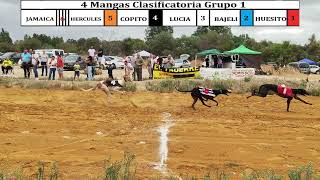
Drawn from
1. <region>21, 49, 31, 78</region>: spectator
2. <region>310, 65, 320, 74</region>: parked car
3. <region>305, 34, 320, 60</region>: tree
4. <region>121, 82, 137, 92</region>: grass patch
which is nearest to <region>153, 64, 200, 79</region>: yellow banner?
<region>121, 82, 137, 92</region>: grass patch

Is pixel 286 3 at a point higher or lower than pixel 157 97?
higher

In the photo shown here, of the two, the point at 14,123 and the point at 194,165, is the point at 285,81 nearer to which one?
the point at 14,123

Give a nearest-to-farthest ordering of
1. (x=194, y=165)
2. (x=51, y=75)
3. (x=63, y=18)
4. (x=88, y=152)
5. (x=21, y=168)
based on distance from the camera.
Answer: (x=21, y=168), (x=194, y=165), (x=88, y=152), (x=63, y=18), (x=51, y=75)

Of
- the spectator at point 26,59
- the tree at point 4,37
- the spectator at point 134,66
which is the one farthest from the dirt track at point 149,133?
A: the tree at point 4,37

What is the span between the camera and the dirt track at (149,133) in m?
10.5

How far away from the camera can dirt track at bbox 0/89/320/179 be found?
1054 centimetres

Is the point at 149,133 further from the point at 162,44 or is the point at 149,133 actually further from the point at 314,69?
the point at 162,44

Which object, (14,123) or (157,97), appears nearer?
(14,123)

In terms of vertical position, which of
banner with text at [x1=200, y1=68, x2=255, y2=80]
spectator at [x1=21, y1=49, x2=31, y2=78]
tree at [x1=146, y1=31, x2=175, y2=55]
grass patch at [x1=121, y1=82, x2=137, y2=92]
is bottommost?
grass patch at [x1=121, y1=82, x2=137, y2=92]

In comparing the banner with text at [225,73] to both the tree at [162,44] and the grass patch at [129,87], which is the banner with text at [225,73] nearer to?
the grass patch at [129,87]

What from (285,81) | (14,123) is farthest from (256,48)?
(14,123)

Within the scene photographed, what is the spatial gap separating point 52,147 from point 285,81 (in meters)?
18.4

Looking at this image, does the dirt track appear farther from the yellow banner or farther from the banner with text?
the banner with text

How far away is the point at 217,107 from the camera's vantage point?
19359 mm
